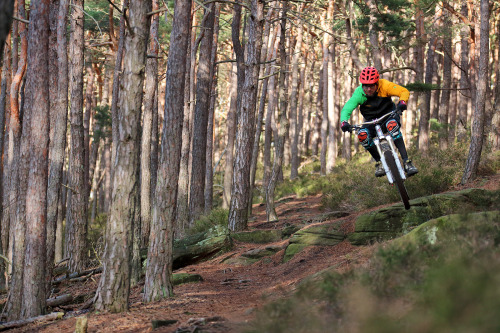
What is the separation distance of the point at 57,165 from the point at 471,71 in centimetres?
2174

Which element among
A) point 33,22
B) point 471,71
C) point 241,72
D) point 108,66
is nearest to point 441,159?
point 241,72

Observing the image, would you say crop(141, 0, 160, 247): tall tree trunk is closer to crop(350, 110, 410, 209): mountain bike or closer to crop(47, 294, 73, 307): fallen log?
crop(47, 294, 73, 307): fallen log

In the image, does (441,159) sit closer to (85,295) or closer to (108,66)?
(85,295)

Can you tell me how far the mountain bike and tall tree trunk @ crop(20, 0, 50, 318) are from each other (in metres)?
5.72

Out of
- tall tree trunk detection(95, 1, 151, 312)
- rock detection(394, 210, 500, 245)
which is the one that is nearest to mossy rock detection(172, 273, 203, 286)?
tall tree trunk detection(95, 1, 151, 312)

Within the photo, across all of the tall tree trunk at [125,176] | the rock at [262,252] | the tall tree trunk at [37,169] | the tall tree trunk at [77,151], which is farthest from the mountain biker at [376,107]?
the tall tree trunk at [77,151]

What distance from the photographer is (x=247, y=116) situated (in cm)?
1330

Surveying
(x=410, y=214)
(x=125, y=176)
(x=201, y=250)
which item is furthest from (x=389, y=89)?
(x=201, y=250)

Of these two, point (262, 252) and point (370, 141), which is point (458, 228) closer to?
point (370, 141)

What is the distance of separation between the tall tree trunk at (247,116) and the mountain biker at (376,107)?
466cm

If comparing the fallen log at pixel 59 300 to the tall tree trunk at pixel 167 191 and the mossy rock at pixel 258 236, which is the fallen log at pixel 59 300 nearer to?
the tall tree trunk at pixel 167 191

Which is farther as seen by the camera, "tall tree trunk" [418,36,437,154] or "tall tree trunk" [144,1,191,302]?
"tall tree trunk" [418,36,437,154]

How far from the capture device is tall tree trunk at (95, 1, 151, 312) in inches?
284

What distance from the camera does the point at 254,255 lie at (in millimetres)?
11656
